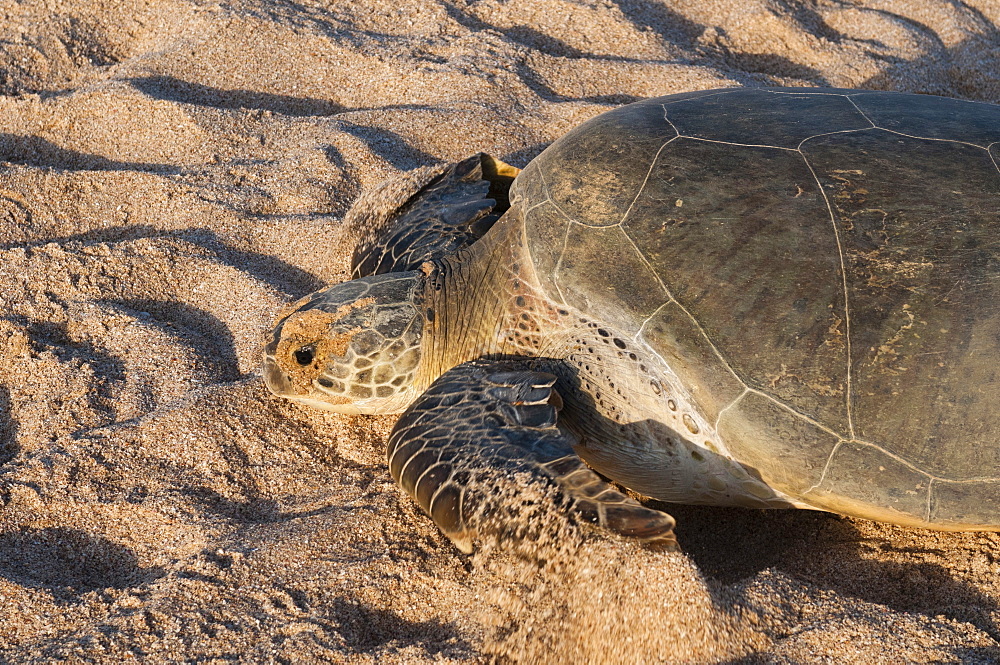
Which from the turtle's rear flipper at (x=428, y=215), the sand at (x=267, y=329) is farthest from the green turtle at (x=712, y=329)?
the turtle's rear flipper at (x=428, y=215)

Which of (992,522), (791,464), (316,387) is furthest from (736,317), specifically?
(316,387)

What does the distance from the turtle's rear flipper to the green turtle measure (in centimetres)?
35

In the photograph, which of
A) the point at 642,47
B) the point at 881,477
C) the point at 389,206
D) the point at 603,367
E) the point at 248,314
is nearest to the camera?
the point at 881,477

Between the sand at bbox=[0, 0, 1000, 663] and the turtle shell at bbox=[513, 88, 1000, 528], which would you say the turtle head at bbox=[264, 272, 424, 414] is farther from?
the turtle shell at bbox=[513, 88, 1000, 528]

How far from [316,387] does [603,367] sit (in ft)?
2.68

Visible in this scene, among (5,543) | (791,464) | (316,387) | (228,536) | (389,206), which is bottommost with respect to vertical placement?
(5,543)

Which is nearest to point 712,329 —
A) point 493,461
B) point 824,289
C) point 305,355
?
point 824,289

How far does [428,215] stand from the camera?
2.72 m

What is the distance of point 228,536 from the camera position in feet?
6.00

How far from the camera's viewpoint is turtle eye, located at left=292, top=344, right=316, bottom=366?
2.18 meters

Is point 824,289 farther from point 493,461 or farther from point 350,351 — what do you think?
point 350,351

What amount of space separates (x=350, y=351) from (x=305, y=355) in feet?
0.42

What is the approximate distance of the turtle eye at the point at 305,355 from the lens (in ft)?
7.16

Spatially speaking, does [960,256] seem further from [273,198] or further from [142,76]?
[142,76]
